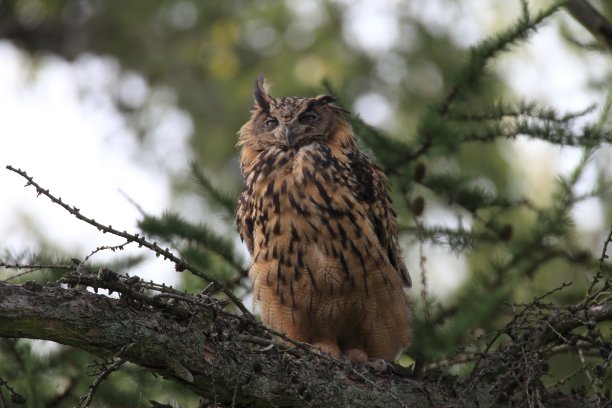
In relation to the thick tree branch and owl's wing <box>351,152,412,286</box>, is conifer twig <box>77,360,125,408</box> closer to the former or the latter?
the thick tree branch

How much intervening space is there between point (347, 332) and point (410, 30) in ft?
16.1

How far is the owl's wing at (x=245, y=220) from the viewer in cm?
401

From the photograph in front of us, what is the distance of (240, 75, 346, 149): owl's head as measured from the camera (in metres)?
4.24

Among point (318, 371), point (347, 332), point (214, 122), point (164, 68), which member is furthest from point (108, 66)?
point (318, 371)

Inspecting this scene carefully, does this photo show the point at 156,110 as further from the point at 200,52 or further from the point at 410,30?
the point at 410,30

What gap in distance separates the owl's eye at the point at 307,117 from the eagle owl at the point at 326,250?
16 centimetres

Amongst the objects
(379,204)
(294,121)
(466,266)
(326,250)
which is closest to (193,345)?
(326,250)

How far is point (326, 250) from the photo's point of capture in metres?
3.73

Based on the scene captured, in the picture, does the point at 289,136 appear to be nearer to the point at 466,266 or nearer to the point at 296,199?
the point at 296,199

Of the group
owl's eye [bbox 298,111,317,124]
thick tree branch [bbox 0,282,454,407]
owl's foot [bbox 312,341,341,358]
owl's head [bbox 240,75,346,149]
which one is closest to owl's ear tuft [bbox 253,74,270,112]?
owl's head [bbox 240,75,346,149]

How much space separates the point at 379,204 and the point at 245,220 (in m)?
0.64

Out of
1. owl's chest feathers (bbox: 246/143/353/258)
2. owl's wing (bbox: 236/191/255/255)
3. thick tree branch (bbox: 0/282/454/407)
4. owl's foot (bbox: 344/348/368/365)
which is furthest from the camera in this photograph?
owl's wing (bbox: 236/191/255/255)

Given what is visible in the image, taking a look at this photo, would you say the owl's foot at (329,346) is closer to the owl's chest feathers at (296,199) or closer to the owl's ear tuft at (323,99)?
the owl's chest feathers at (296,199)

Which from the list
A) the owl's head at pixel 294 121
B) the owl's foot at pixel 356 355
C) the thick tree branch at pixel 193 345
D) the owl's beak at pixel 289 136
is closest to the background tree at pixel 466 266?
the thick tree branch at pixel 193 345
